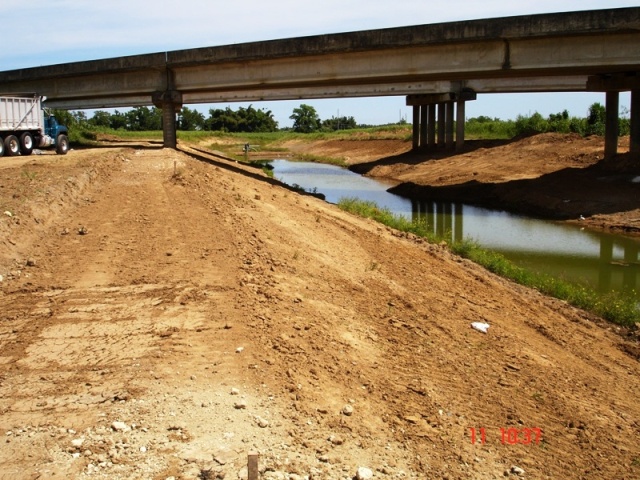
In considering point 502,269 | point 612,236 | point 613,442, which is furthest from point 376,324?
point 612,236

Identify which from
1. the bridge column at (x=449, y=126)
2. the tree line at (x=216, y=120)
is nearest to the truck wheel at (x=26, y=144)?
the bridge column at (x=449, y=126)

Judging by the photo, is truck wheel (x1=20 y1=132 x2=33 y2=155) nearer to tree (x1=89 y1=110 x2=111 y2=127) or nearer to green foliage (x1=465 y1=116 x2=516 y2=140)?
green foliage (x1=465 y1=116 x2=516 y2=140)

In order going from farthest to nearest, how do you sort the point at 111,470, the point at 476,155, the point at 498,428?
the point at 476,155 < the point at 498,428 < the point at 111,470

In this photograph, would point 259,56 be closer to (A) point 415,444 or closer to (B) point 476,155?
(B) point 476,155

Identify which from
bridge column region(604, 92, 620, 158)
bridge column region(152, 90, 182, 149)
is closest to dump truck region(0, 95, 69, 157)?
bridge column region(152, 90, 182, 149)

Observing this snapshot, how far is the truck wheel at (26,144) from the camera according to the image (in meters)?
26.5

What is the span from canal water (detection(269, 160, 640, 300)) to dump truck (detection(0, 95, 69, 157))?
12.3 metres

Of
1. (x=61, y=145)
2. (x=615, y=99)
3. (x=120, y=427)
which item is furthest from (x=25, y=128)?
(x=615, y=99)

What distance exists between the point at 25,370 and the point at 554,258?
14822mm

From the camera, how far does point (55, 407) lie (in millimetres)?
6395

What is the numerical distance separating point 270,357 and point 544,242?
15.1m
